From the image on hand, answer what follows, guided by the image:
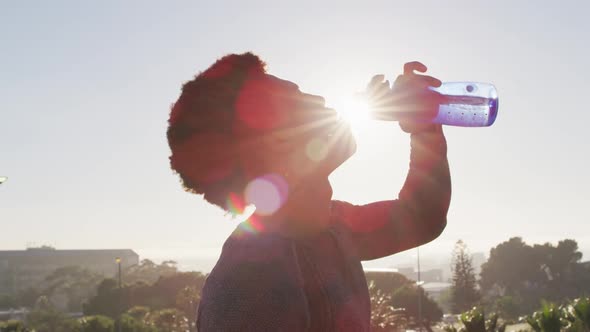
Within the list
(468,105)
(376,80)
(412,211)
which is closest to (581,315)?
(468,105)

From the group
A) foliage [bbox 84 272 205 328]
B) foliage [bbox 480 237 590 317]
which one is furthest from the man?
foliage [bbox 480 237 590 317]

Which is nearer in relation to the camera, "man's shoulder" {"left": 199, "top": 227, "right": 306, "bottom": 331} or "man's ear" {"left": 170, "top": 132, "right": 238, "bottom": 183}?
"man's shoulder" {"left": 199, "top": 227, "right": 306, "bottom": 331}

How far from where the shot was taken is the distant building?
157 metres

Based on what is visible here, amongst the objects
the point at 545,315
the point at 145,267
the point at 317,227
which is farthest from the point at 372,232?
the point at 145,267

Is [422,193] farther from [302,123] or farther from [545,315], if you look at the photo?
[545,315]

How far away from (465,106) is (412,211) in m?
0.50

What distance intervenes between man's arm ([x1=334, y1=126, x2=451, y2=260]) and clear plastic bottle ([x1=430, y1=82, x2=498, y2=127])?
0.10m

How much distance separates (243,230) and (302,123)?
0.29 m

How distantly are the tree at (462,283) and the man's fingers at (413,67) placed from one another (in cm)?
8792

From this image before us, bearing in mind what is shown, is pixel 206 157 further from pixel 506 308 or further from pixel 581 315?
pixel 506 308

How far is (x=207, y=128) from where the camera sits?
1.71 meters

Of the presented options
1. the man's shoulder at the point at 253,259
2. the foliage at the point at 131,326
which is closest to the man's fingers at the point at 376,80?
the man's shoulder at the point at 253,259

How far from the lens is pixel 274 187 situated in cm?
168

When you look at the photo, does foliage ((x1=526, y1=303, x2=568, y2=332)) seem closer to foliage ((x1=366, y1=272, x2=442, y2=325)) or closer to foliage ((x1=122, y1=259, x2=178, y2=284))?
foliage ((x1=366, y1=272, x2=442, y2=325))
